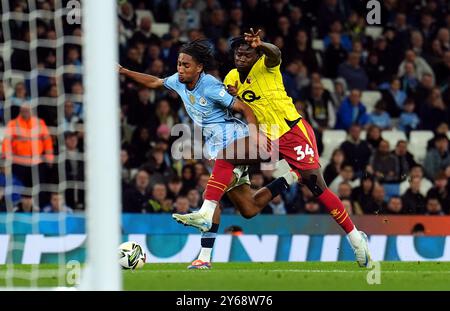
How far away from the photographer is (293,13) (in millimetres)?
20297

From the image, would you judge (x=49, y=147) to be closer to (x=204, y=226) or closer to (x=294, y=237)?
(x=204, y=226)

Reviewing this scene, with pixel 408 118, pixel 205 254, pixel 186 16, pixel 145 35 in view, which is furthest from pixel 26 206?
pixel 408 118

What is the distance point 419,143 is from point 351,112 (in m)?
1.25

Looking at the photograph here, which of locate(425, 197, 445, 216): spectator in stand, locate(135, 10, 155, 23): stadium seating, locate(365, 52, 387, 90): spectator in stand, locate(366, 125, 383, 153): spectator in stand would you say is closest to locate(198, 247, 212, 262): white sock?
locate(425, 197, 445, 216): spectator in stand

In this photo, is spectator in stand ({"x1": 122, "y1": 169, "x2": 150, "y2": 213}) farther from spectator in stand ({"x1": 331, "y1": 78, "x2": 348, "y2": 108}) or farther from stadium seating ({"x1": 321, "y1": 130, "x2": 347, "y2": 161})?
spectator in stand ({"x1": 331, "y1": 78, "x2": 348, "y2": 108})

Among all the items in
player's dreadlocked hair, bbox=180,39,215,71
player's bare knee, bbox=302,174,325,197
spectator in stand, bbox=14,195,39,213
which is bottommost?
spectator in stand, bbox=14,195,39,213

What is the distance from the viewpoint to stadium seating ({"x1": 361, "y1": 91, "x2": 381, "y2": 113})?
806 inches

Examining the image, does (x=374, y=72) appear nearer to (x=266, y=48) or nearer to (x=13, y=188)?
(x=13, y=188)

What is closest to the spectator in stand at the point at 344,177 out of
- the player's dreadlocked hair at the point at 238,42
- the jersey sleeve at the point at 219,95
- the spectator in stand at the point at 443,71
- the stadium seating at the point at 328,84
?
the stadium seating at the point at 328,84

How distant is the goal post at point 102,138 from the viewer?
750cm

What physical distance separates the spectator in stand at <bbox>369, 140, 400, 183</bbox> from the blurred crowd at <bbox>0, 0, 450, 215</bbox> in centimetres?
2

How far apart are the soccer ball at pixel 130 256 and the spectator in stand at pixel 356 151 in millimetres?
6773

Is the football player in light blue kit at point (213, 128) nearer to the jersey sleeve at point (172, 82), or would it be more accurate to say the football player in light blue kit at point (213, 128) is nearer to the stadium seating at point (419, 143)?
the jersey sleeve at point (172, 82)

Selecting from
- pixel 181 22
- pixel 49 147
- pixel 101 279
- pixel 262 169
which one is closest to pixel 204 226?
pixel 49 147
